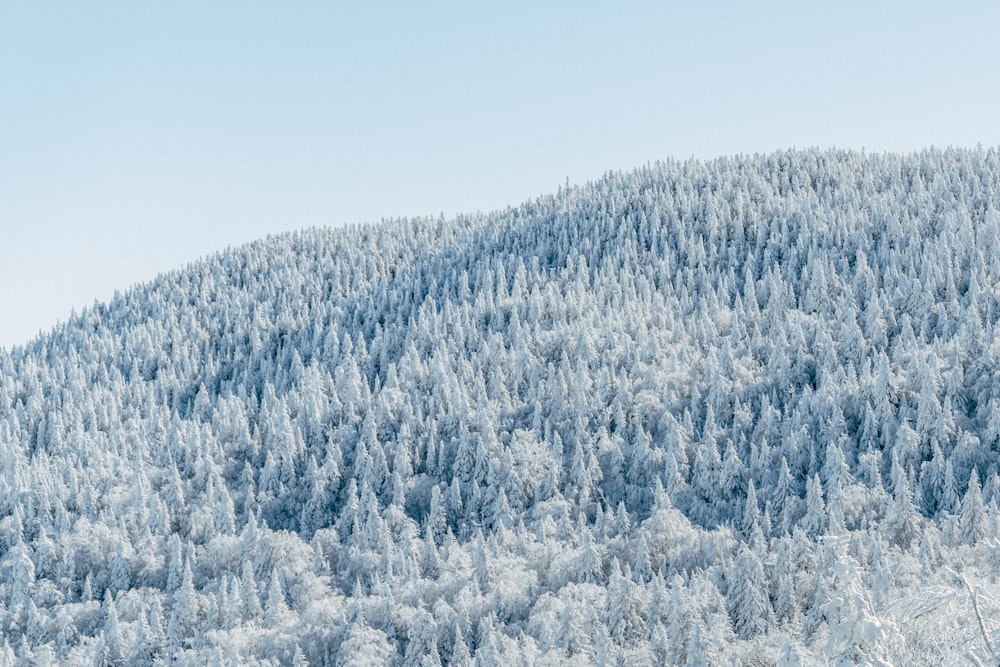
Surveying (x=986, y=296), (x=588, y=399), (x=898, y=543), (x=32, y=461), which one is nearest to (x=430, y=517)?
(x=588, y=399)

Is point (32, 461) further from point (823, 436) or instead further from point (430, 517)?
point (823, 436)

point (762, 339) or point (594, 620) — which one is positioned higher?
point (762, 339)

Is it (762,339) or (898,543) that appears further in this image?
(762,339)

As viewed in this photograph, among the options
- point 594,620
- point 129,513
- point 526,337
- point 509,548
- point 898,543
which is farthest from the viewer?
point 526,337

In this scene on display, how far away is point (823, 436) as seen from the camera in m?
140

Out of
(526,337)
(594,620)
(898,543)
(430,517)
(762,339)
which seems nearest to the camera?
(594,620)

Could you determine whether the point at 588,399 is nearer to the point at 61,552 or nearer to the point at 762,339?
the point at 762,339

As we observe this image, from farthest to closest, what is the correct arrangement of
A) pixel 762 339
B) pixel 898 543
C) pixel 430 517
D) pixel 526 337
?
pixel 526 337 → pixel 762 339 → pixel 430 517 → pixel 898 543

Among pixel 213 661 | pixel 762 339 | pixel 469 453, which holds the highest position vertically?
pixel 762 339

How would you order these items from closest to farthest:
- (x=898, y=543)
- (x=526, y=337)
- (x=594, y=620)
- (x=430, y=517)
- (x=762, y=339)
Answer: (x=594, y=620) → (x=898, y=543) → (x=430, y=517) → (x=762, y=339) → (x=526, y=337)

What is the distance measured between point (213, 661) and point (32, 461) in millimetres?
95753

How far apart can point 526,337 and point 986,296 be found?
89.9 m

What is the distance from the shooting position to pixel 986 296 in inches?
6496

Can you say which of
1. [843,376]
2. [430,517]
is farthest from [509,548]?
[843,376]
